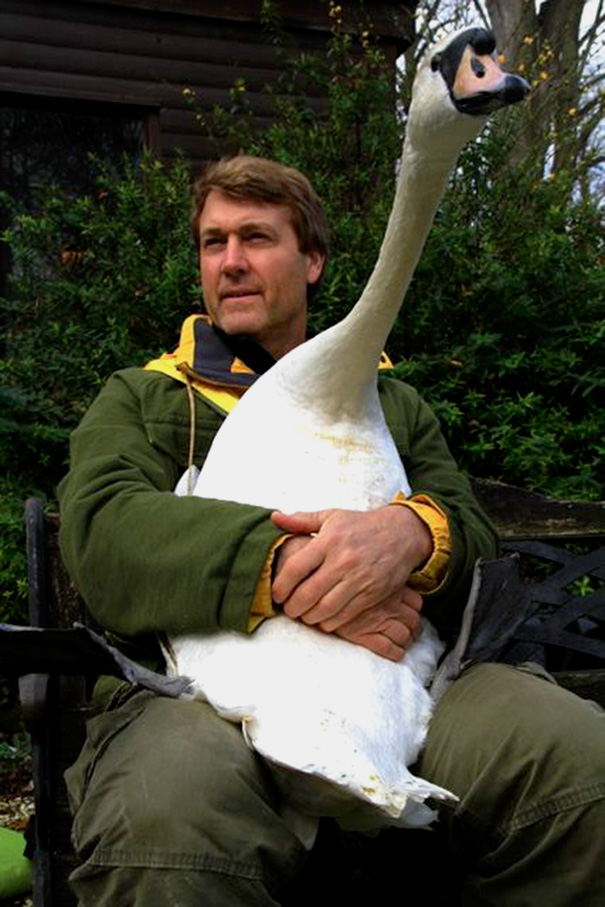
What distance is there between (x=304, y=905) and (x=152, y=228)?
8.99 feet

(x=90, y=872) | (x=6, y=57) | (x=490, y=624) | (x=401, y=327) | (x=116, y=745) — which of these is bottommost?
(x=90, y=872)

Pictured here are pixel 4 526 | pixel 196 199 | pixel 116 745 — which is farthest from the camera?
pixel 4 526

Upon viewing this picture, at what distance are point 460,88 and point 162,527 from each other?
2.84 feet

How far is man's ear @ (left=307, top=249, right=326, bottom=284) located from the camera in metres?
2.54

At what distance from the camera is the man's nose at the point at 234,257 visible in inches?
92.0

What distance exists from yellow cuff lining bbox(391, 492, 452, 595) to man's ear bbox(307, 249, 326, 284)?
774 millimetres

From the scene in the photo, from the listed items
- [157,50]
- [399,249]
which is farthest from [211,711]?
[157,50]

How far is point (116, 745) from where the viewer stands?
1.64 metres

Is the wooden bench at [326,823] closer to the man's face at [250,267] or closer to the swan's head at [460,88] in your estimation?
the man's face at [250,267]

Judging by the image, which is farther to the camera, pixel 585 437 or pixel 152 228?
pixel 152 228

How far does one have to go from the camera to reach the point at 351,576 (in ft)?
5.88

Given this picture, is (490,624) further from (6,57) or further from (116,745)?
(6,57)

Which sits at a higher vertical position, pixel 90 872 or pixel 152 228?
pixel 152 228

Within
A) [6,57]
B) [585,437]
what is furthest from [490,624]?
[6,57]
